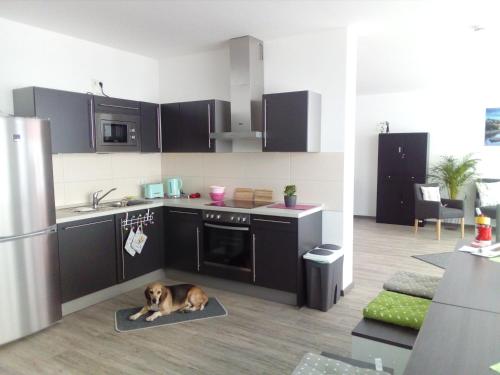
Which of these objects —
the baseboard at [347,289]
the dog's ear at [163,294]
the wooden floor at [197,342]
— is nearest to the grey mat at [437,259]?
the wooden floor at [197,342]

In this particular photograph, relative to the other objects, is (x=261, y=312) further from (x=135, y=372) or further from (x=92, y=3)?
(x=92, y=3)

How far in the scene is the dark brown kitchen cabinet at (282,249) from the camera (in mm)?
3555

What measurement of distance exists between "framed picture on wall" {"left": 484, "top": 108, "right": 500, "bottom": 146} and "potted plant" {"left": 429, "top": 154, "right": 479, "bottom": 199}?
42cm

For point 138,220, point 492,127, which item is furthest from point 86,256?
point 492,127

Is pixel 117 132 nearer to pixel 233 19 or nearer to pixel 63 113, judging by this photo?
pixel 63 113

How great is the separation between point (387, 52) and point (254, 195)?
239 centimetres

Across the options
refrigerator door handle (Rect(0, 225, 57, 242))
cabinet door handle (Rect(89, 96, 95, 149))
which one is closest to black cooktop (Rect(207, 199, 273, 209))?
cabinet door handle (Rect(89, 96, 95, 149))

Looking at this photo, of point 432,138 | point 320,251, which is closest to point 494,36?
point 320,251

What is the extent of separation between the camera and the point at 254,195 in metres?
4.33

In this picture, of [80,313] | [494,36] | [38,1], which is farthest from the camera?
[494,36]

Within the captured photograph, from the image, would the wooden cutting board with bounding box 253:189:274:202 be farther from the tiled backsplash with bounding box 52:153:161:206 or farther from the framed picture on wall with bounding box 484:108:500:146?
the framed picture on wall with bounding box 484:108:500:146

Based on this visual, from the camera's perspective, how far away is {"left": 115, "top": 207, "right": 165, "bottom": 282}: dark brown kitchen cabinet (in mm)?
3854

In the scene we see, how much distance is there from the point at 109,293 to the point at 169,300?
83 centimetres

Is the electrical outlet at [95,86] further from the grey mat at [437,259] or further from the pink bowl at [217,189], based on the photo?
the grey mat at [437,259]
